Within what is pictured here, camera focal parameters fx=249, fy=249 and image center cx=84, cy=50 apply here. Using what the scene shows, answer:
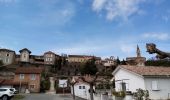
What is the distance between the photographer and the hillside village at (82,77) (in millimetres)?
33656

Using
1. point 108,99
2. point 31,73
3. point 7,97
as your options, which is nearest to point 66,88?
point 31,73

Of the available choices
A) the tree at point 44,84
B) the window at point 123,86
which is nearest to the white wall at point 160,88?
the window at point 123,86

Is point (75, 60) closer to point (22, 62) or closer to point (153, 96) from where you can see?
point (22, 62)

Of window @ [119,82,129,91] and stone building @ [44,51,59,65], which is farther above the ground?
stone building @ [44,51,59,65]

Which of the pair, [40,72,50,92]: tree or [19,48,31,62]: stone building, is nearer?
[40,72,50,92]: tree

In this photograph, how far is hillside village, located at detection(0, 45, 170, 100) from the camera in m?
33.7

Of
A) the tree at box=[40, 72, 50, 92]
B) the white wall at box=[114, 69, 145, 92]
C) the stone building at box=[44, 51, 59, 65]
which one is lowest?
the tree at box=[40, 72, 50, 92]

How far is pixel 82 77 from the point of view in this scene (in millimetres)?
29312

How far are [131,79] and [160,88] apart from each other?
4.52 metres

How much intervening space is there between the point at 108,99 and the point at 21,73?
46.8 m

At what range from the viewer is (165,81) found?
3450 cm


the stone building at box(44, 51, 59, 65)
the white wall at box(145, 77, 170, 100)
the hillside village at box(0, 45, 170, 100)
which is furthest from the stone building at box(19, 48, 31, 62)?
the white wall at box(145, 77, 170, 100)

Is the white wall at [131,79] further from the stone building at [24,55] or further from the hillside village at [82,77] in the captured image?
the stone building at [24,55]

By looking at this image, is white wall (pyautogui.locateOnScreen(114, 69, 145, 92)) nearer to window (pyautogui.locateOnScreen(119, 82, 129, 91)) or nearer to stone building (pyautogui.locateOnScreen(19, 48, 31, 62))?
window (pyautogui.locateOnScreen(119, 82, 129, 91))
